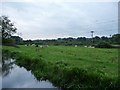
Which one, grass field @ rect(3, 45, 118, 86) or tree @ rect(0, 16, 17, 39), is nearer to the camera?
grass field @ rect(3, 45, 118, 86)

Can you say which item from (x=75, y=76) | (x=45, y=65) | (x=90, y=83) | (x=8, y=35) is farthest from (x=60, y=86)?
(x=8, y=35)

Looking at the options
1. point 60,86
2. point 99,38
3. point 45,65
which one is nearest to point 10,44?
point 99,38

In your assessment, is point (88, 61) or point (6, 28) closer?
point (88, 61)

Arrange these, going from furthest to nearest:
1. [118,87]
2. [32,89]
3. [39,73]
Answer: [39,73] → [32,89] → [118,87]

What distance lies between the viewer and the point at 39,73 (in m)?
18.4

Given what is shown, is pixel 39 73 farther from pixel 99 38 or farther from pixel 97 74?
pixel 99 38

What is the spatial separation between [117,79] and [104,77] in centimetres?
60

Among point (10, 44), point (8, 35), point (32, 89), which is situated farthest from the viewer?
point (8, 35)

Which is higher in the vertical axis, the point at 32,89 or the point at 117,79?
the point at 117,79

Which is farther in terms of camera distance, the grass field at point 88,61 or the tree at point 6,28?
the tree at point 6,28

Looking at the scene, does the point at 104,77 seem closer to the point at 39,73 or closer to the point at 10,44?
the point at 39,73

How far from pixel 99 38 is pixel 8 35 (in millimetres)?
40194

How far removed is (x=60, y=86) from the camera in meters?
14.1

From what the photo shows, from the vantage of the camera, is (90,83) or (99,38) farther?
(99,38)
